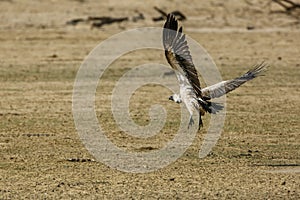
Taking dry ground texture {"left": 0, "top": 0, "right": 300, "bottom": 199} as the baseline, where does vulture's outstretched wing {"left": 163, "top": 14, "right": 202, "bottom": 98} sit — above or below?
above

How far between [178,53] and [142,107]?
428cm

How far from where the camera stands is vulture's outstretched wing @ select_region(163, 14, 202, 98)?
9898mm

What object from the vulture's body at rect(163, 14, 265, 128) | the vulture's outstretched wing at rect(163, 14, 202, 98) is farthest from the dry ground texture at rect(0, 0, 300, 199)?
the vulture's outstretched wing at rect(163, 14, 202, 98)

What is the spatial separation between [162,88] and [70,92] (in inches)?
60.4

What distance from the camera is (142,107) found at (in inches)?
557

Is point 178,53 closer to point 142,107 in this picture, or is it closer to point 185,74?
point 185,74

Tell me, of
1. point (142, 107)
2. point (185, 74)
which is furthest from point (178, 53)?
point (142, 107)

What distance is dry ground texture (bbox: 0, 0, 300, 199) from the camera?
352 inches

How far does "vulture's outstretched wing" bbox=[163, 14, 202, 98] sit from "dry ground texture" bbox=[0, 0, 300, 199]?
0.83 meters

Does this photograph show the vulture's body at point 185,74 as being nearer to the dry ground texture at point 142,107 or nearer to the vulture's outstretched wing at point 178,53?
the vulture's outstretched wing at point 178,53

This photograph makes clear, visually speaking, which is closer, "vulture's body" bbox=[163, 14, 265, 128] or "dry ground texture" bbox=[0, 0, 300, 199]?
"dry ground texture" bbox=[0, 0, 300, 199]

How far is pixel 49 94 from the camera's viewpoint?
15.5m

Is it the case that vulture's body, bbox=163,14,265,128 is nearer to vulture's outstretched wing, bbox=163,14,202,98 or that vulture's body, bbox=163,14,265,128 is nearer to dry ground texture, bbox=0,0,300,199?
vulture's outstretched wing, bbox=163,14,202,98

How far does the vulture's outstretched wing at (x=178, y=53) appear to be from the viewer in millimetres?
9898
